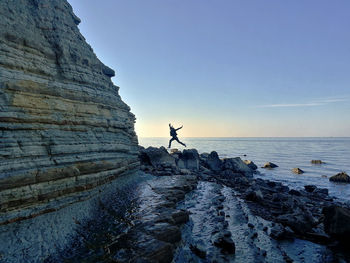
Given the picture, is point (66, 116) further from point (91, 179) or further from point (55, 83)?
point (91, 179)

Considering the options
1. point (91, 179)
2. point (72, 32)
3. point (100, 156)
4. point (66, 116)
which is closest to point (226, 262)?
point (91, 179)

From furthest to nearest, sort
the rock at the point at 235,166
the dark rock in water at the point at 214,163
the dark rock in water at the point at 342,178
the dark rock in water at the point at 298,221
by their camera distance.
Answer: the dark rock in water at the point at 214,163
the rock at the point at 235,166
the dark rock in water at the point at 342,178
the dark rock in water at the point at 298,221

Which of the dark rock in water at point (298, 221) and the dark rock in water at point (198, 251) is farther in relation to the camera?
the dark rock in water at point (298, 221)

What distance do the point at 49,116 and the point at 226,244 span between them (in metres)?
8.67

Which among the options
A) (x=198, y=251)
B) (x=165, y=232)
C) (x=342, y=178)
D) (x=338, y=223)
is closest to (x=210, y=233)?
(x=198, y=251)

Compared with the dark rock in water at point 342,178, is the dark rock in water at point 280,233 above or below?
above

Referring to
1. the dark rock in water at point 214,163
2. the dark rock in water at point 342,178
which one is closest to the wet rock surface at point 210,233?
the dark rock in water at point 342,178

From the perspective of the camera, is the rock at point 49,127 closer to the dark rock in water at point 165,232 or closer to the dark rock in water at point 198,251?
the dark rock in water at point 165,232

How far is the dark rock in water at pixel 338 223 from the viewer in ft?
26.4

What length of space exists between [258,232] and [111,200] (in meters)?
7.33

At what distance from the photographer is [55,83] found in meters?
9.12

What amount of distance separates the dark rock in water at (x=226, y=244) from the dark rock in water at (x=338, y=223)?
4.49 m

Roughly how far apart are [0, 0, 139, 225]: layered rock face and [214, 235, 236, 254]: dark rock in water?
6.01m

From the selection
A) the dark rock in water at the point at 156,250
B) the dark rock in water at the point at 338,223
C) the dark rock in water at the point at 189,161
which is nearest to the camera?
the dark rock in water at the point at 156,250
